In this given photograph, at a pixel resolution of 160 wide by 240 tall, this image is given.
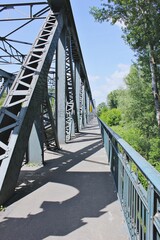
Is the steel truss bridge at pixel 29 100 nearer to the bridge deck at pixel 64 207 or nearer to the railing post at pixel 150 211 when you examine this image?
the bridge deck at pixel 64 207

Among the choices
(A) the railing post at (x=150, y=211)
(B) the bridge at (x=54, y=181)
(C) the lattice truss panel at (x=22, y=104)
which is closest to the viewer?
(A) the railing post at (x=150, y=211)

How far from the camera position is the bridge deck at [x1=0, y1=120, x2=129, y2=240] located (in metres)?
2.92

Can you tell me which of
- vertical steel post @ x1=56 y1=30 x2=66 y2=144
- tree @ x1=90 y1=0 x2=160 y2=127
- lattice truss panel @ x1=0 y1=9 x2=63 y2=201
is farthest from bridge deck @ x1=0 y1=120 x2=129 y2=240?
tree @ x1=90 y1=0 x2=160 y2=127

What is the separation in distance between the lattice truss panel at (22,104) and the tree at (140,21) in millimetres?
9039

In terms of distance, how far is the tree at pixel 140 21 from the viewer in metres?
13.9

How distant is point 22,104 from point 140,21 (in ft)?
38.7

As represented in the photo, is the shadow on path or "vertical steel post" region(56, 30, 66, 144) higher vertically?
"vertical steel post" region(56, 30, 66, 144)

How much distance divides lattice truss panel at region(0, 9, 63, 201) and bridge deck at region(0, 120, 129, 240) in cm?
54

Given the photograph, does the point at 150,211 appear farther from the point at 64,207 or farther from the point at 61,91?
the point at 61,91

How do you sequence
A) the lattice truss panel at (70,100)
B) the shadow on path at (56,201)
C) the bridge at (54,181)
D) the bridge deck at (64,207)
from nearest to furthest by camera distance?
the bridge at (54,181) < the bridge deck at (64,207) < the shadow on path at (56,201) < the lattice truss panel at (70,100)

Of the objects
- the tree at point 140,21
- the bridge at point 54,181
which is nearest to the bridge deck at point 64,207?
the bridge at point 54,181

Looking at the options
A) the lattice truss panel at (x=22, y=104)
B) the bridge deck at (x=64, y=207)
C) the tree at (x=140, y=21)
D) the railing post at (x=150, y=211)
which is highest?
the tree at (x=140, y=21)

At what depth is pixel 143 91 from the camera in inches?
930

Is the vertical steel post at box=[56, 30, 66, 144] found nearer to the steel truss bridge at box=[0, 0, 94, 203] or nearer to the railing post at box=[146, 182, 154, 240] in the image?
the steel truss bridge at box=[0, 0, 94, 203]
